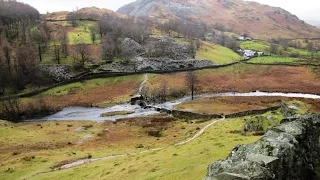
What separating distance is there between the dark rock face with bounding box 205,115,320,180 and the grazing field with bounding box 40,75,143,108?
3198 inches

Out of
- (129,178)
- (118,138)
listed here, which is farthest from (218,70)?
(129,178)

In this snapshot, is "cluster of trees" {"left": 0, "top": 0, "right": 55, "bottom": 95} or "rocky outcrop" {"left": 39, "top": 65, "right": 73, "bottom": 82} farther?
"rocky outcrop" {"left": 39, "top": 65, "right": 73, "bottom": 82}

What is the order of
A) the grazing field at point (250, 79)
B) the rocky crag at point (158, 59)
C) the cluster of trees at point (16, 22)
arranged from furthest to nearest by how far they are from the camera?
the cluster of trees at point (16, 22), the rocky crag at point (158, 59), the grazing field at point (250, 79)

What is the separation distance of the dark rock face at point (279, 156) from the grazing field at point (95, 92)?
8122cm

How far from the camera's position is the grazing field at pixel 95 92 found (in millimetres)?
101188

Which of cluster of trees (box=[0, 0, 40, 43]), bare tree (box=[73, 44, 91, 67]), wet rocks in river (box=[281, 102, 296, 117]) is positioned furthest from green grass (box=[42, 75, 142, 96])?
wet rocks in river (box=[281, 102, 296, 117])

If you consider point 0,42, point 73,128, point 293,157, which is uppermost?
point 0,42

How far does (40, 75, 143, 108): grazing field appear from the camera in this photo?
101188 mm

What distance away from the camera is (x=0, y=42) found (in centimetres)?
13100

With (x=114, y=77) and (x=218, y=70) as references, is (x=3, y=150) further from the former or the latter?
(x=218, y=70)

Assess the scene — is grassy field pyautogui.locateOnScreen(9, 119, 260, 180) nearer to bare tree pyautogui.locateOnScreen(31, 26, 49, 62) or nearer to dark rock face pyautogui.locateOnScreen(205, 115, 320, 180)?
dark rock face pyautogui.locateOnScreen(205, 115, 320, 180)

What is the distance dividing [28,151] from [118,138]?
16123mm

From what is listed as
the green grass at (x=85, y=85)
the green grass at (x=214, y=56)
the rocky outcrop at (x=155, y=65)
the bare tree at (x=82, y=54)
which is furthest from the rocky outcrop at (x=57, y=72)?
the green grass at (x=214, y=56)

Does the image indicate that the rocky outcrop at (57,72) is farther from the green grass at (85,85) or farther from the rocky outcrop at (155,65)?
the rocky outcrop at (155,65)
